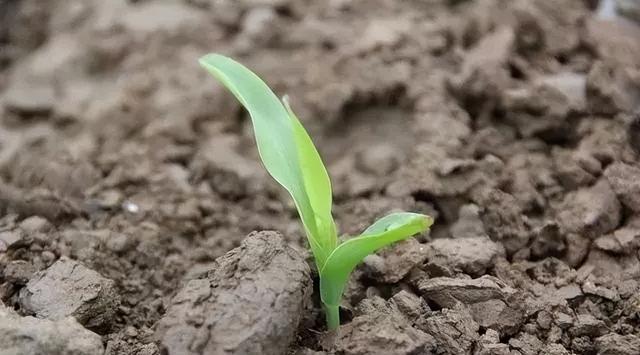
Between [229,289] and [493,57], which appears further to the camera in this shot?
[493,57]

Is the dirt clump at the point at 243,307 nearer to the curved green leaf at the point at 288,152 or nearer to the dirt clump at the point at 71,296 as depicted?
the curved green leaf at the point at 288,152

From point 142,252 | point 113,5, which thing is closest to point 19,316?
point 142,252

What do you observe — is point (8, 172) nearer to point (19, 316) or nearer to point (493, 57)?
point (19, 316)

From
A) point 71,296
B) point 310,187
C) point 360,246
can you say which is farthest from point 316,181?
point 71,296

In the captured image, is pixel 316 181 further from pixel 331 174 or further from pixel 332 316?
pixel 331 174

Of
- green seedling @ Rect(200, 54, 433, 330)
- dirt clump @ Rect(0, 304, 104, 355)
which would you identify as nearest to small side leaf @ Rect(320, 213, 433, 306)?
green seedling @ Rect(200, 54, 433, 330)

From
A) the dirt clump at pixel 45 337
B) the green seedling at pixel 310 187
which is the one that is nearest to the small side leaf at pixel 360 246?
the green seedling at pixel 310 187
